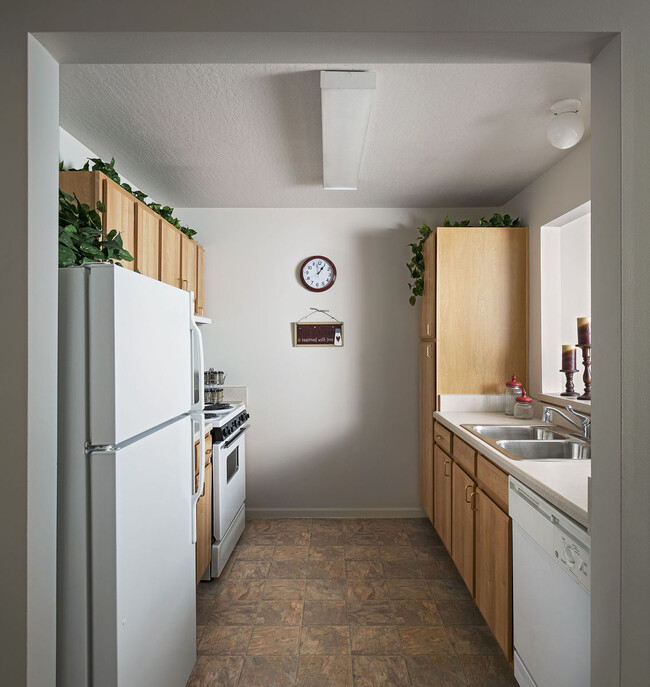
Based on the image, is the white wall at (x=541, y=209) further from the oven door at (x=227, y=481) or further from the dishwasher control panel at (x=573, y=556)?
the oven door at (x=227, y=481)

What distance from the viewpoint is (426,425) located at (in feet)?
11.8

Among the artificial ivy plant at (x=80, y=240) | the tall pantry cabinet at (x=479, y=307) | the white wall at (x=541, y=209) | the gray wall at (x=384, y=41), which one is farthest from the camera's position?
the tall pantry cabinet at (x=479, y=307)

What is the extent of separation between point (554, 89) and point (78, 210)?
2.00m

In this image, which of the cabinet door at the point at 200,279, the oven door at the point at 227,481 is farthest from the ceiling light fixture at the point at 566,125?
the cabinet door at the point at 200,279

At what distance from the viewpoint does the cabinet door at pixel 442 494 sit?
2.94 meters

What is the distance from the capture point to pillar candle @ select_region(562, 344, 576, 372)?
9.56 feet

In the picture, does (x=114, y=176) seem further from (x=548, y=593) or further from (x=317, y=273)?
(x=548, y=593)

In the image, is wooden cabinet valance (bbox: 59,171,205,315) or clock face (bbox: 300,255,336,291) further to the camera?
clock face (bbox: 300,255,336,291)

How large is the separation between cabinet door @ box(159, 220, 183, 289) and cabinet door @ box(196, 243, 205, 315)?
433 millimetres

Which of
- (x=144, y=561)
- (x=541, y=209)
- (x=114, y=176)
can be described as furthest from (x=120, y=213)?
(x=541, y=209)

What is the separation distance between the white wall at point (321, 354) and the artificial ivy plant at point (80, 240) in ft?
6.57

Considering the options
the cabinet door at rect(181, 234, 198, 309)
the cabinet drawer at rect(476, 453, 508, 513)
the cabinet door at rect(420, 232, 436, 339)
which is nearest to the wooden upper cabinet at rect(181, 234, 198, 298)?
the cabinet door at rect(181, 234, 198, 309)

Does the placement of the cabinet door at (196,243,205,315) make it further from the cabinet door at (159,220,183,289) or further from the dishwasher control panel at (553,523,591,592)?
the dishwasher control panel at (553,523,591,592)

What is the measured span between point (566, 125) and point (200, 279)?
2.61m
